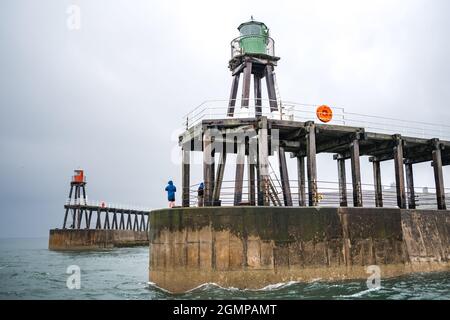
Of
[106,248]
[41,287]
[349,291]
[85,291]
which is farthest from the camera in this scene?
[106,248]

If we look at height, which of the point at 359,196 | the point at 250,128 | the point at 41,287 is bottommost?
the point at 41,287

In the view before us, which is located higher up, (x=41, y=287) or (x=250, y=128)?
(x=250, y=128)

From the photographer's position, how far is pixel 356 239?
52.0 ft

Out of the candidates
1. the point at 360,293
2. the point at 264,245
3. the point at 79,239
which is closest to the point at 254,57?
the point at 264,245

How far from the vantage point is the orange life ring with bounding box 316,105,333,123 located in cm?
1888

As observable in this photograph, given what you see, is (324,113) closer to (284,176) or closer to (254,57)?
(284,176)

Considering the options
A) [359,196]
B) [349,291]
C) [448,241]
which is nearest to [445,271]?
[448,241]

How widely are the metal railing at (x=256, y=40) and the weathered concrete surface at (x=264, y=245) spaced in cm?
1142

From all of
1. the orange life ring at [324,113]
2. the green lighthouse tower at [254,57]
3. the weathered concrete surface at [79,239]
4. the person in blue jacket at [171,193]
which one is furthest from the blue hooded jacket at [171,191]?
the weathered concrete surface at [79,239]

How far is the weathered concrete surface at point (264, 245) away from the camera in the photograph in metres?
14.1

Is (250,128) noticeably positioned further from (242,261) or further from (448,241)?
(448,241)

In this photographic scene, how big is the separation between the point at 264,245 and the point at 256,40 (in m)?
13.4

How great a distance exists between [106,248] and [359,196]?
38859 mm
